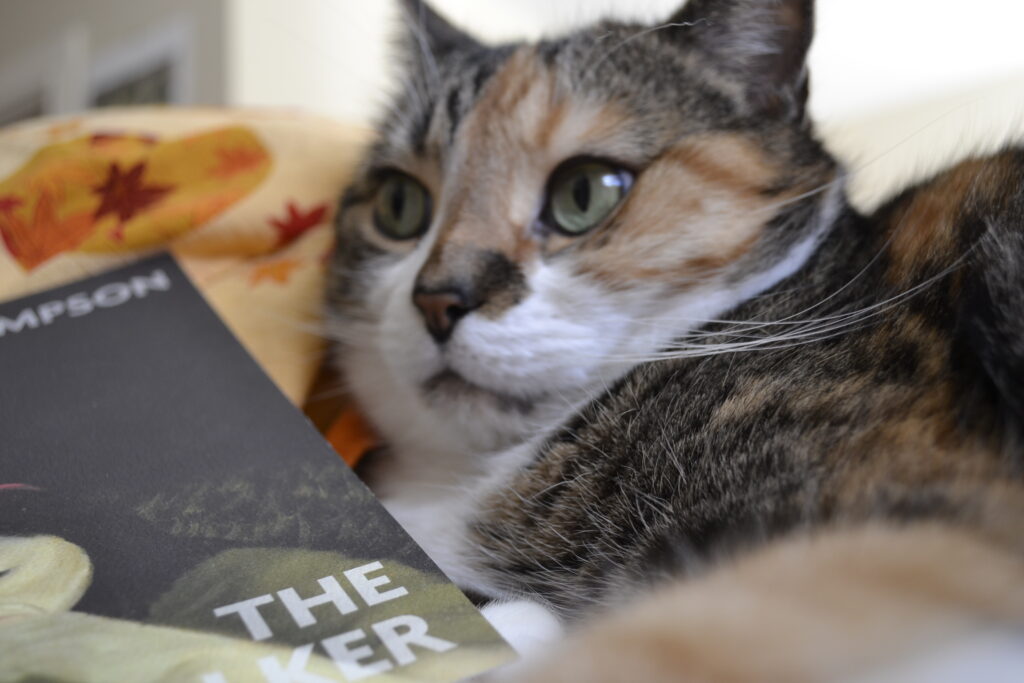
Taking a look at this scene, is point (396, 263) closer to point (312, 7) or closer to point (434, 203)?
point (434, 203)

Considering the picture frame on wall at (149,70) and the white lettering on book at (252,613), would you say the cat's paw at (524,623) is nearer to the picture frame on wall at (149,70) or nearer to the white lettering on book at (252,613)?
the white lettering on book at (252,613)

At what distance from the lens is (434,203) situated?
839mm

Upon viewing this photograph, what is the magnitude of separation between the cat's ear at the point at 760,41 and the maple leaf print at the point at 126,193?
1.95 ft

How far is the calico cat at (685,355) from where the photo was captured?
1.28 feet

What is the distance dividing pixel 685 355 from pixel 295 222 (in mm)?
526

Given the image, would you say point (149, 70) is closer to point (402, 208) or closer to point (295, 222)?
point (295, 222)

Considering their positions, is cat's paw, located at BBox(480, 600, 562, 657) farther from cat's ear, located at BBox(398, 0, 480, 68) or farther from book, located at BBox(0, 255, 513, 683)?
cat's ear, located at BBox(398, 0, 480, 68)

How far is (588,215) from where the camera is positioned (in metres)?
0.73

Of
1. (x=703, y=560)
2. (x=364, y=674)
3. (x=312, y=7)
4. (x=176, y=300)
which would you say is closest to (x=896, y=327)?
(x=703, y=560)

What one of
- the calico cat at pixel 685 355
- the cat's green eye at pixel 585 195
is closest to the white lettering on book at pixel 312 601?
the calico cat at pixel 685 355

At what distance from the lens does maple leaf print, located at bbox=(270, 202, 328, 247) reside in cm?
92

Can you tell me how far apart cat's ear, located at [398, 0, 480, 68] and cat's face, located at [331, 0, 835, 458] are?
128 millimetres

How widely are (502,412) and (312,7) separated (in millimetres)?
1632

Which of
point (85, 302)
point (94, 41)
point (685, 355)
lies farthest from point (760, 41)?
point (94, 41)
